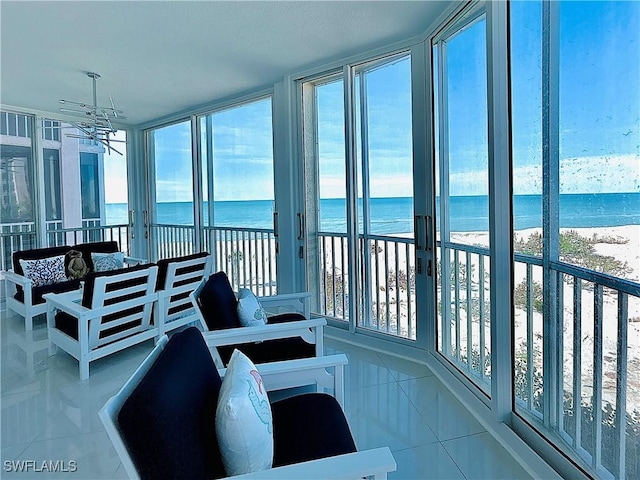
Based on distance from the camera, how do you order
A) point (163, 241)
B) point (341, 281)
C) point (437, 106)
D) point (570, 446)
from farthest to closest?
point (163, 241), point (341, 281), point (437, 106), point (570, 446)

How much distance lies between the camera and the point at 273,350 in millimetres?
2402

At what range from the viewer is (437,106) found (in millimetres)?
2822

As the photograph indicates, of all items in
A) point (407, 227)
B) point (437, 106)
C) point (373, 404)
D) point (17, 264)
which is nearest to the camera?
point (373, 404)

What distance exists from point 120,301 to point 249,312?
141cm

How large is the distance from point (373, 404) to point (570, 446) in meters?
1.04

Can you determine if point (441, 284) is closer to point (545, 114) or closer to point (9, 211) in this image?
point (545, 114)

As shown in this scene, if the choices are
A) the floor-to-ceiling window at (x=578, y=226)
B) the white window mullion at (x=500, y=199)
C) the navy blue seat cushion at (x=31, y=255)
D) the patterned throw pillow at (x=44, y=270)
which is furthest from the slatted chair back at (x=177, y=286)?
the floor-to-ceiling window at (x=578, y=226)

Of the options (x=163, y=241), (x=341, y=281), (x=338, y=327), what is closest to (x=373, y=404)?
(x=338, y=327)

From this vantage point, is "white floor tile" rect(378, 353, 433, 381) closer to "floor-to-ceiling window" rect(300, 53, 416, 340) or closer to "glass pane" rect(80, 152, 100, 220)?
"floor-to-ceiling window" rect(300, 53, 416, 340)

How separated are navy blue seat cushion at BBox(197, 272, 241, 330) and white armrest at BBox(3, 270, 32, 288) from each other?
2.76 m

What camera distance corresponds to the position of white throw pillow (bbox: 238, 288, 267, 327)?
7.55ft

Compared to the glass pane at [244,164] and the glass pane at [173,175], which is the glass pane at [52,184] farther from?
the glass pane at [244,164]

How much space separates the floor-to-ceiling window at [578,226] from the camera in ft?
4.78

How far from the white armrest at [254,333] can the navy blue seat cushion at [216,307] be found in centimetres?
8
